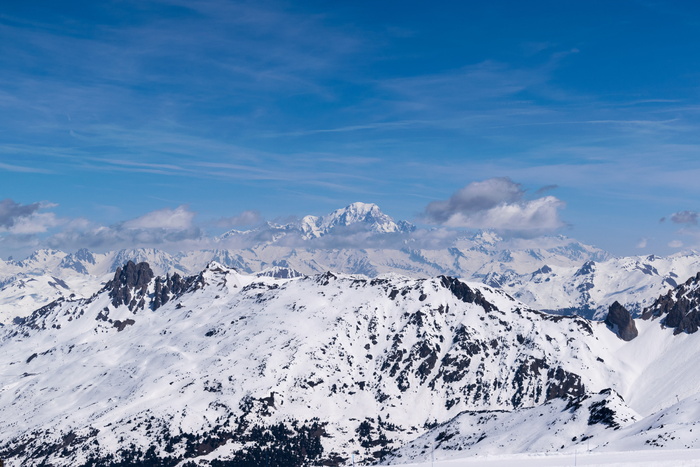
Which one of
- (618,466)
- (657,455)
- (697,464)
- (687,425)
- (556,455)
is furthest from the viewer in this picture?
(687,425)

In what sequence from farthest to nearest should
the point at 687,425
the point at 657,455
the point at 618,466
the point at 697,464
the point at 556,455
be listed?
the point at 687,425, the point at 556,455, the point at 657,455, the point at 618,466, the point at 697,464

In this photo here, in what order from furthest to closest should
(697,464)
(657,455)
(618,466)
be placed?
(657,455)
(618,466)
(697,464)

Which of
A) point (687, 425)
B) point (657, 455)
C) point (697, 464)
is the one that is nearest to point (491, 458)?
point (657, 455)

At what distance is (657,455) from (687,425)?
4346cm

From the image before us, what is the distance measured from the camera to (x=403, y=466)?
193500 millimetres

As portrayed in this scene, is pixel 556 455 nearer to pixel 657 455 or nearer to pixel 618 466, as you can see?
pixel 657 455

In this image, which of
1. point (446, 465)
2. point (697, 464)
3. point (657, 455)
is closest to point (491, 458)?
point (446, 465)

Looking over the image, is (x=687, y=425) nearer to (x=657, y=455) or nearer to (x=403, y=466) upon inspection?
(x=657, y=455)

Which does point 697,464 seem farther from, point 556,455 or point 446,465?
point 446,465

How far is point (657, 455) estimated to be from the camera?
15925 centimetres

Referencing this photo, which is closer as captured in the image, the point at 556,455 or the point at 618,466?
the point at 618,466

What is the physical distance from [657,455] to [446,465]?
5255 centimetres

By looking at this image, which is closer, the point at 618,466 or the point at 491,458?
the point at 618,466

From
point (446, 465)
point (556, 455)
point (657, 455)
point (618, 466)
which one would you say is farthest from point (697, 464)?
point (446, 465)
